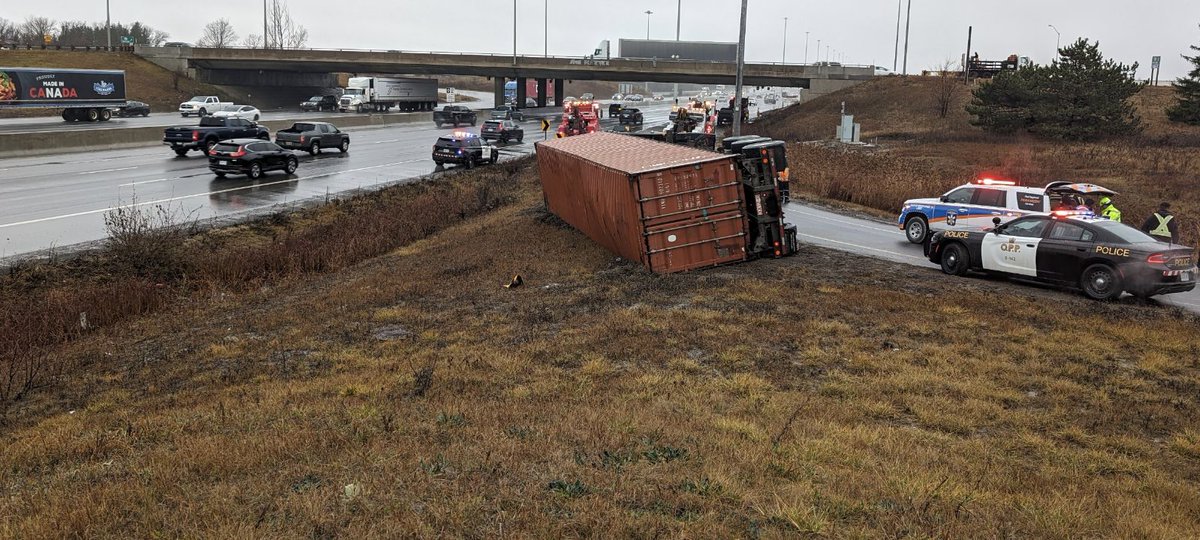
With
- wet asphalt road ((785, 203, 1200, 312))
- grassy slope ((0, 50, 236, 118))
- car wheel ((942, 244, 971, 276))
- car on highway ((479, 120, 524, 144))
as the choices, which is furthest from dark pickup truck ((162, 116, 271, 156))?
grassy slope ((0, 50, 236, 118))

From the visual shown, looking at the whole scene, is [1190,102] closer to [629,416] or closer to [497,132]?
[497,132]

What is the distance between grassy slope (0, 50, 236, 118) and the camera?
81125mm

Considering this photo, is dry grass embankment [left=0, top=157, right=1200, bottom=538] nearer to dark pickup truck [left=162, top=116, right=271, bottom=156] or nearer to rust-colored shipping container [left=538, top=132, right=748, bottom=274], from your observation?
rust-colored shipping container [left=538, top=132, right=748, bottom=274]

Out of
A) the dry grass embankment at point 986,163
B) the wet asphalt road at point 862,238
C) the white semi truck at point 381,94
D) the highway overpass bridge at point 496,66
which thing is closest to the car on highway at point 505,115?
the highway overpass bridge at point 496,66

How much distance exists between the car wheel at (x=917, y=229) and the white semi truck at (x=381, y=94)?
239 ft

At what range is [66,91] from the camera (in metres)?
57.9

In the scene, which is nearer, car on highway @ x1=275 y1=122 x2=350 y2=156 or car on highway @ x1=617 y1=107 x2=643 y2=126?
car on highway @ x1=275 y1=122 x2=350 y2=156

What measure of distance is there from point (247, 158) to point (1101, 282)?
29.9m

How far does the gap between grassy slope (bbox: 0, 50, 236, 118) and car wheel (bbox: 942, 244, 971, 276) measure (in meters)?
78.2

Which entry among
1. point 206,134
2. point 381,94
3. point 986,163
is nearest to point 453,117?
point 381,94

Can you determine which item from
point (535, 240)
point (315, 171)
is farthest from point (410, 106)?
point (535, 240)

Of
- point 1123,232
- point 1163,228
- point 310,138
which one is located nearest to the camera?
point 1123,232

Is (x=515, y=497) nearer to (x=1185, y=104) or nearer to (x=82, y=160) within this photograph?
(x=82, y=160)

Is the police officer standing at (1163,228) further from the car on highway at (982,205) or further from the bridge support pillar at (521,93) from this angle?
the bridge support pillar at (521,93)
